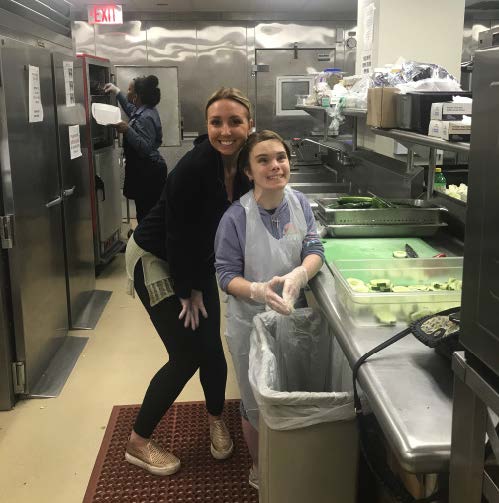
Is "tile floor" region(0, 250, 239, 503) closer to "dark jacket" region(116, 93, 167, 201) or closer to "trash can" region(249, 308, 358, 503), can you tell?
"trash can" region(249, 308, 358, 503)

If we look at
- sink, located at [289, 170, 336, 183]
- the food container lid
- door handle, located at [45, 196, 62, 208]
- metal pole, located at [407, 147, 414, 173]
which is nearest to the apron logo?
metal pole, located at [407, 147, 414, 173]

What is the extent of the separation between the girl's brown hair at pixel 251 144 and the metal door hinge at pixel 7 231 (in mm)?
1190

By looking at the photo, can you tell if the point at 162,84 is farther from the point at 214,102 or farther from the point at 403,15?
the point at 214,102

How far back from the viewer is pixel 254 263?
6.44 feet

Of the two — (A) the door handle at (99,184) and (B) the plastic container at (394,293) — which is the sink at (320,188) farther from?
(B) the plastic container at (394,293)

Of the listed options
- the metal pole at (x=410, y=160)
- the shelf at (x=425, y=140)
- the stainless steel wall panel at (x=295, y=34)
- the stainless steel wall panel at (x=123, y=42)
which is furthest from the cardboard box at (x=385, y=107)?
the stainless steel wall panel at (x=123, y=42)

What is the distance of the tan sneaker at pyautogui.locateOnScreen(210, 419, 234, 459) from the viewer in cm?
239

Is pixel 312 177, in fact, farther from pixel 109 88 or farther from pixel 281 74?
pixel 281 74

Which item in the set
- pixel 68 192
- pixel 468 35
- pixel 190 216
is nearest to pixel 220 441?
pixel 190 216

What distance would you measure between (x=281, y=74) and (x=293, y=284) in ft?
17.7

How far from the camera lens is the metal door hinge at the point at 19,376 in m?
2.78

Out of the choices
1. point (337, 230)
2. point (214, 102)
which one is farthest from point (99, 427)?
point (214, 102)

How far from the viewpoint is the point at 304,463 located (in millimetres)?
1530

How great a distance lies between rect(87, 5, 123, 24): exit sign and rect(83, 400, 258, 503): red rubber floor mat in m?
4.67
